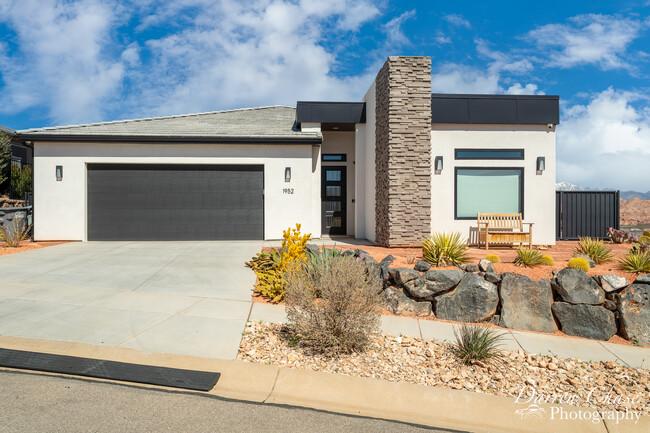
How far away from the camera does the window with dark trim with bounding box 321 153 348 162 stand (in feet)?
46.6

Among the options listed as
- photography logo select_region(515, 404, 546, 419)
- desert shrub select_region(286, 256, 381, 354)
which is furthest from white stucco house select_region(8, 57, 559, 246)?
photography logo select_region(515, 404, 546, 419)

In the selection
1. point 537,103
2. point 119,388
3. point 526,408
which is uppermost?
point 537,103

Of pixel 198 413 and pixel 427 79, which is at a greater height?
pixel 427 79

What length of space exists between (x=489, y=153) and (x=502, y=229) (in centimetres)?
243

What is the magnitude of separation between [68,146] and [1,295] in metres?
7.46

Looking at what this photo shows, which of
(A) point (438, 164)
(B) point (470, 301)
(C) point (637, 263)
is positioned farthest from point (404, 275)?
(A) point (438, 164)

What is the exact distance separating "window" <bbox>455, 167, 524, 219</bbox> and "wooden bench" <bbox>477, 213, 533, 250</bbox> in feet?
1.32

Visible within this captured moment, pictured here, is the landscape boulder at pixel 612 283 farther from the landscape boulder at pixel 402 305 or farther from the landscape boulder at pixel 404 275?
the landscape boulder at pixel 404 275

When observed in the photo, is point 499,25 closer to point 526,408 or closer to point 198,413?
point 526,408

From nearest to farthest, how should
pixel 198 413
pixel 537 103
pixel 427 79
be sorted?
pixel 198 413 → pixel 427 79 → pixel 537 103

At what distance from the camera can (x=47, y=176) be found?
38.3 feet

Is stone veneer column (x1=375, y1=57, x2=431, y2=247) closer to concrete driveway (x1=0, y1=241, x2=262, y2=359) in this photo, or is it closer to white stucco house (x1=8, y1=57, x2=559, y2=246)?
white stucco house (x1=8, y1=57, x2=559, y2=246)

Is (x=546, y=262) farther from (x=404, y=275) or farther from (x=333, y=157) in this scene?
(x=333, y=157)

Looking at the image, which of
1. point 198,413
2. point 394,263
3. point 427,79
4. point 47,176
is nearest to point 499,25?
point 427,79
